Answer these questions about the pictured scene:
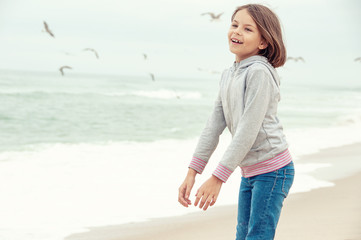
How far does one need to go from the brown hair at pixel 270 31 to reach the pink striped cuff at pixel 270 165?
1.13 feet

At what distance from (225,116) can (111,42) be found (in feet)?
140

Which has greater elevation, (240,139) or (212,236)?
(240,139)

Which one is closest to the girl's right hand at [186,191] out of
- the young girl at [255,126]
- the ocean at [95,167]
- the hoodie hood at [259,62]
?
the young girl at [255,126]

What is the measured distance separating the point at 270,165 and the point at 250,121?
7.6 inches

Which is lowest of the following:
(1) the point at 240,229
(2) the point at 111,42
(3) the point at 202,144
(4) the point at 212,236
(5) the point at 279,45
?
(4) the point at 212,236

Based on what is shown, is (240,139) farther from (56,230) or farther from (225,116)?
(56,230)

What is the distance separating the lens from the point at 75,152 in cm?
810

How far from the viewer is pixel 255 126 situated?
143 cm

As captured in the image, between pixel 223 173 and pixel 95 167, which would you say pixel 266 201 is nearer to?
pixel 223 173

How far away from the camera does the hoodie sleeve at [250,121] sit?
4.68 feet

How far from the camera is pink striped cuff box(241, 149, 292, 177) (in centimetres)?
151

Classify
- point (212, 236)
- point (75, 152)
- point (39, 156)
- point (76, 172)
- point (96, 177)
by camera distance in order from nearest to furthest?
point (212, 236)
point (96, 177)
point (76, 172)
point (39, 156)
point (75, 152)

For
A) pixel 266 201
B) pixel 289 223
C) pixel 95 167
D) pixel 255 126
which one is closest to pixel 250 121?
pixel 255 126

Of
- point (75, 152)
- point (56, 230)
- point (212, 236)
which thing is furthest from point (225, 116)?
point (75, 152)
